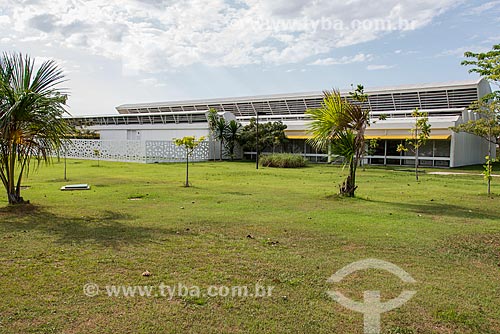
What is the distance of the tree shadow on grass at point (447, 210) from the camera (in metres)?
9.01

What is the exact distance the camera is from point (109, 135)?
43.4m

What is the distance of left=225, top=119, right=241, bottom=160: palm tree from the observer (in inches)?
1459

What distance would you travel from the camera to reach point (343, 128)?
12.0 meters

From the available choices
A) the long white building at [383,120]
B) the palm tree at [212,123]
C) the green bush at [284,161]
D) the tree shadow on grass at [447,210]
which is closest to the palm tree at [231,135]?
the palm tree at [212,123]

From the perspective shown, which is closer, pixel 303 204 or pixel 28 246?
pixel 28 246

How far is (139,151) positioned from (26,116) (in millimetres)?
24761

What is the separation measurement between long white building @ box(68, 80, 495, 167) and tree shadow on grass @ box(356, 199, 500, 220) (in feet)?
50.7

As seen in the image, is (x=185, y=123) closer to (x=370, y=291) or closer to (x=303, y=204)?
(x=303, y=204)

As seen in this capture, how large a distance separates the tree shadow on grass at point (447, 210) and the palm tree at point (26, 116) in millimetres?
8089

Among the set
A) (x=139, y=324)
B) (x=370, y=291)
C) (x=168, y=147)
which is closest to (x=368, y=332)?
(x=370, y=291)

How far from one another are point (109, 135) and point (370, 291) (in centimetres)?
4234

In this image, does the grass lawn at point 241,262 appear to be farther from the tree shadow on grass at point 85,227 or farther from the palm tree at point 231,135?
the palm tree at point 231,135

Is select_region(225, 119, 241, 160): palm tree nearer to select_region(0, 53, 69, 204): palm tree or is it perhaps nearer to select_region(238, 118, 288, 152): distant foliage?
select_region(238, 118, 288, 152): distant foliage

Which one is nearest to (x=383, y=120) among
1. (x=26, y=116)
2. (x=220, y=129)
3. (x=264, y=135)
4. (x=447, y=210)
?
(x=264, y=135)
